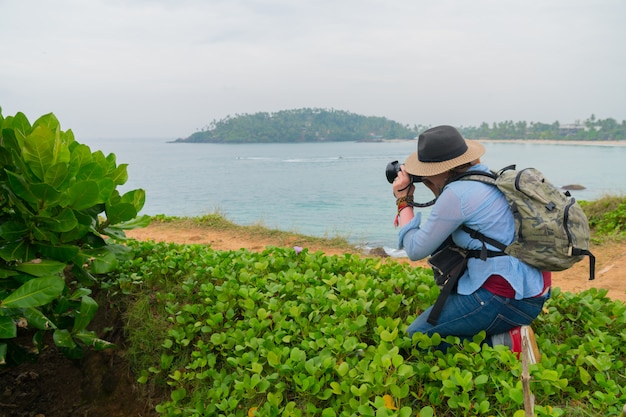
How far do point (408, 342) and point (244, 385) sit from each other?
3.36 feet

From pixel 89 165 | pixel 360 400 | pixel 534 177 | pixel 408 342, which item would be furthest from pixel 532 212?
pixel 89 165

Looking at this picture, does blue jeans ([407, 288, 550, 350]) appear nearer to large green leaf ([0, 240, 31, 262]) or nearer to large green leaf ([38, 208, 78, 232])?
large green leaf ([38, 208, 78, 232])

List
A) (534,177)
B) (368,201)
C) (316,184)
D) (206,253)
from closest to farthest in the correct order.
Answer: (534,177) → (206,253) → (368,201) → (316,184)

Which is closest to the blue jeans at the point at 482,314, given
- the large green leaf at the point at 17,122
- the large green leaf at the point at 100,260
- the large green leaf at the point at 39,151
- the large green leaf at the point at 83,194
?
the large green leaf at the point at 100,260

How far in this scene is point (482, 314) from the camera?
9.48 feet

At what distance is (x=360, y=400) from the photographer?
2.53 m

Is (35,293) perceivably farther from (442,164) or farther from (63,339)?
(442,164)

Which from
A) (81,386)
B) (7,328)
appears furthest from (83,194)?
(81,386)

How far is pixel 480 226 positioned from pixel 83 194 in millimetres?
2197

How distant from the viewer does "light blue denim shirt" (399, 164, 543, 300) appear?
275 cm

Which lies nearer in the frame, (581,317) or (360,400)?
(360,400)

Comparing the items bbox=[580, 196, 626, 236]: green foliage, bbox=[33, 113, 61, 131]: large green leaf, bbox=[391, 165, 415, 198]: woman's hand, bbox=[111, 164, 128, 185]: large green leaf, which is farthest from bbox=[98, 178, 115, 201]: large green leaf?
bbox=[580, 196, 626, 236]: green foliage

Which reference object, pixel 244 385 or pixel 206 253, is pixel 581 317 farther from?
pixel 206 253

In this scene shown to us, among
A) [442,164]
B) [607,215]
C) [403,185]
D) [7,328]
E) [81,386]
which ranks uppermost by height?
[442,164]
